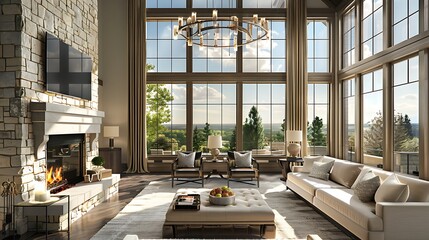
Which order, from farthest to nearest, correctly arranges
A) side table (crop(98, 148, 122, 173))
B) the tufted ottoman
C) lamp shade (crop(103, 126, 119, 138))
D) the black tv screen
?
lamp shade (crop(103, 126, 119, 138))
side table (crop(98, 148, 122, 173))
the black tv screen
the tufted ottoman

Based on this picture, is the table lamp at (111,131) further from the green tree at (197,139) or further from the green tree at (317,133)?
the green tree at (317,133)

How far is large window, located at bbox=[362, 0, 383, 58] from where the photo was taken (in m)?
7.24

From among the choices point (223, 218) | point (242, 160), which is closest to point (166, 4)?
point (242, 160)

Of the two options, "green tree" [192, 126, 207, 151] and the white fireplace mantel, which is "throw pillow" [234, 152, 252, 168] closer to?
"green tree" [192, 126, 207, 151]

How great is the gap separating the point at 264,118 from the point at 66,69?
244 inches

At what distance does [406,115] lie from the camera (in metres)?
6.21

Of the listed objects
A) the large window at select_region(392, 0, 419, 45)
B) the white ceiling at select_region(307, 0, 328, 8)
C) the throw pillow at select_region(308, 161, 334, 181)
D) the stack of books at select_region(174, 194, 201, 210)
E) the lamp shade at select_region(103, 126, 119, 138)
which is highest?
the white ceiling at select_region(307, 0, 328, 8)

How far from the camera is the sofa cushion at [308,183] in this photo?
5592mm

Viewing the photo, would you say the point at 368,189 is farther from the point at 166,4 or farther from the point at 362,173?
the point at 166,4

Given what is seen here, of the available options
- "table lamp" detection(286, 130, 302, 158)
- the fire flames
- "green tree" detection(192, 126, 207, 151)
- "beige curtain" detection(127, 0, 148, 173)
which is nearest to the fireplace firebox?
the fire flames

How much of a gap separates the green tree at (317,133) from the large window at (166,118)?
4056 mm

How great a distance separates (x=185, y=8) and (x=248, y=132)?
4.38 metres

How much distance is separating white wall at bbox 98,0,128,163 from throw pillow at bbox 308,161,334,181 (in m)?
5.98

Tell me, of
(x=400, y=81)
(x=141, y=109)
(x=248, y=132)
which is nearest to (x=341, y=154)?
(x=248, y=132)
